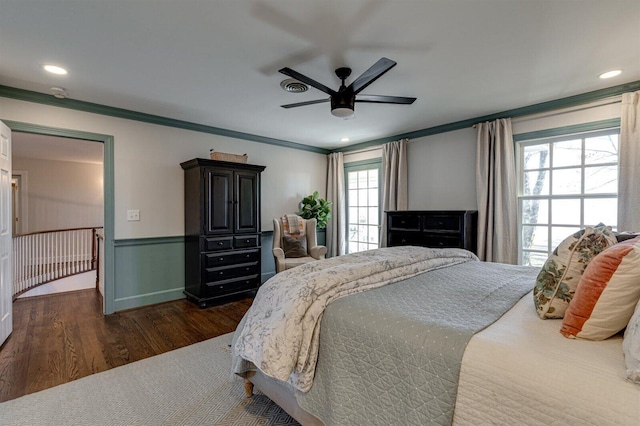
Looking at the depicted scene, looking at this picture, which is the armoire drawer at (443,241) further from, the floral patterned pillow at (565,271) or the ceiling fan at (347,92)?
the floral patterned pillow at (565,271)

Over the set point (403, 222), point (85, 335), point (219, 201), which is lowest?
point (85, 335)

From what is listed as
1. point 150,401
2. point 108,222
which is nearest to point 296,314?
point 150,401

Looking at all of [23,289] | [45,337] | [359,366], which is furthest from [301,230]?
[23,289]

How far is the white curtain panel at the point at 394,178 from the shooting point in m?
4.64

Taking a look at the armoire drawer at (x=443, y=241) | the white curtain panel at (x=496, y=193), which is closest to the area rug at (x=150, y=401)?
the armoire drawer at (x=443, y=241)

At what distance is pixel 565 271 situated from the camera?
1.29 meters

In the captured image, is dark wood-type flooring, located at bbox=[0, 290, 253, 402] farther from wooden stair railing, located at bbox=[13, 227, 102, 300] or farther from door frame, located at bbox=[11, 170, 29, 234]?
door frame, located at bbox=[11, 170, 29, 234]

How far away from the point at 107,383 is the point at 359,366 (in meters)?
1.96

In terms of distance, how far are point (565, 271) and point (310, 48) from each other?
2.12m

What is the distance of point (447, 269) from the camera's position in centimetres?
226

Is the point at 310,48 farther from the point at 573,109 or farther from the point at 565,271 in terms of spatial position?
the point at 573,109

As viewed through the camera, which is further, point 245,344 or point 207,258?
point 207,258

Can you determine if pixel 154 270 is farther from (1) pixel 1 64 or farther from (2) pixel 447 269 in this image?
(2) pixel 447 269

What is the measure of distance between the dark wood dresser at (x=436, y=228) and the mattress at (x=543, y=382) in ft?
8.92
